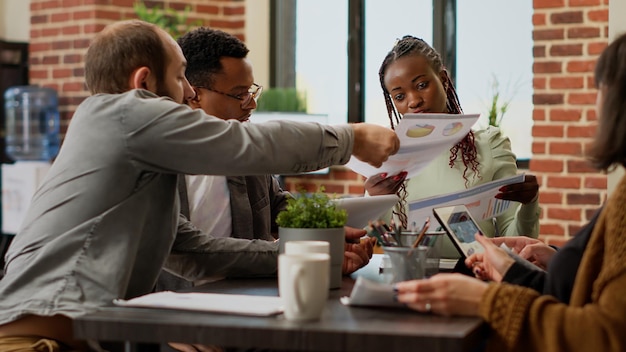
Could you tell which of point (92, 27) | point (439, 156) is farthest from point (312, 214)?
point (92, 27)

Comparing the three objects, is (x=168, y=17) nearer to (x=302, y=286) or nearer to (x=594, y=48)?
(x=594, y=48)

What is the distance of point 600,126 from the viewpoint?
162cm

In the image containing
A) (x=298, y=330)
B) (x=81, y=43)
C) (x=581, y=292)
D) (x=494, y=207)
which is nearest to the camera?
(x=298, y=330)

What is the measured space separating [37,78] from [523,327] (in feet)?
17.0

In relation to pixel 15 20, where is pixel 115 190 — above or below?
below

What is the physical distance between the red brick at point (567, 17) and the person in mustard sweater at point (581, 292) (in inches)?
128

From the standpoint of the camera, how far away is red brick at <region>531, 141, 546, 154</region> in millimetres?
4867

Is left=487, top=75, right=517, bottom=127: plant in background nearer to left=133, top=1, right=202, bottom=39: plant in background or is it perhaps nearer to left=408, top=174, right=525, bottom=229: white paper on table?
left=133, top=1, right=202, bottom=39: plant in background

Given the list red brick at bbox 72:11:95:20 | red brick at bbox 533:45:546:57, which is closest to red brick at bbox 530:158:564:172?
red brick at bbox 533:45:546:57

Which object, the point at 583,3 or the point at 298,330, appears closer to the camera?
the point at 298,330

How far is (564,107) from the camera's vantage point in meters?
4.80

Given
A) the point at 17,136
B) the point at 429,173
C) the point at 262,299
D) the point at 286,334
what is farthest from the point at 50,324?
the point at 17,136

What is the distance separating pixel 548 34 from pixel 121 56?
3393mm

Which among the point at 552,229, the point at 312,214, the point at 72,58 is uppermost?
the point at 72,58
